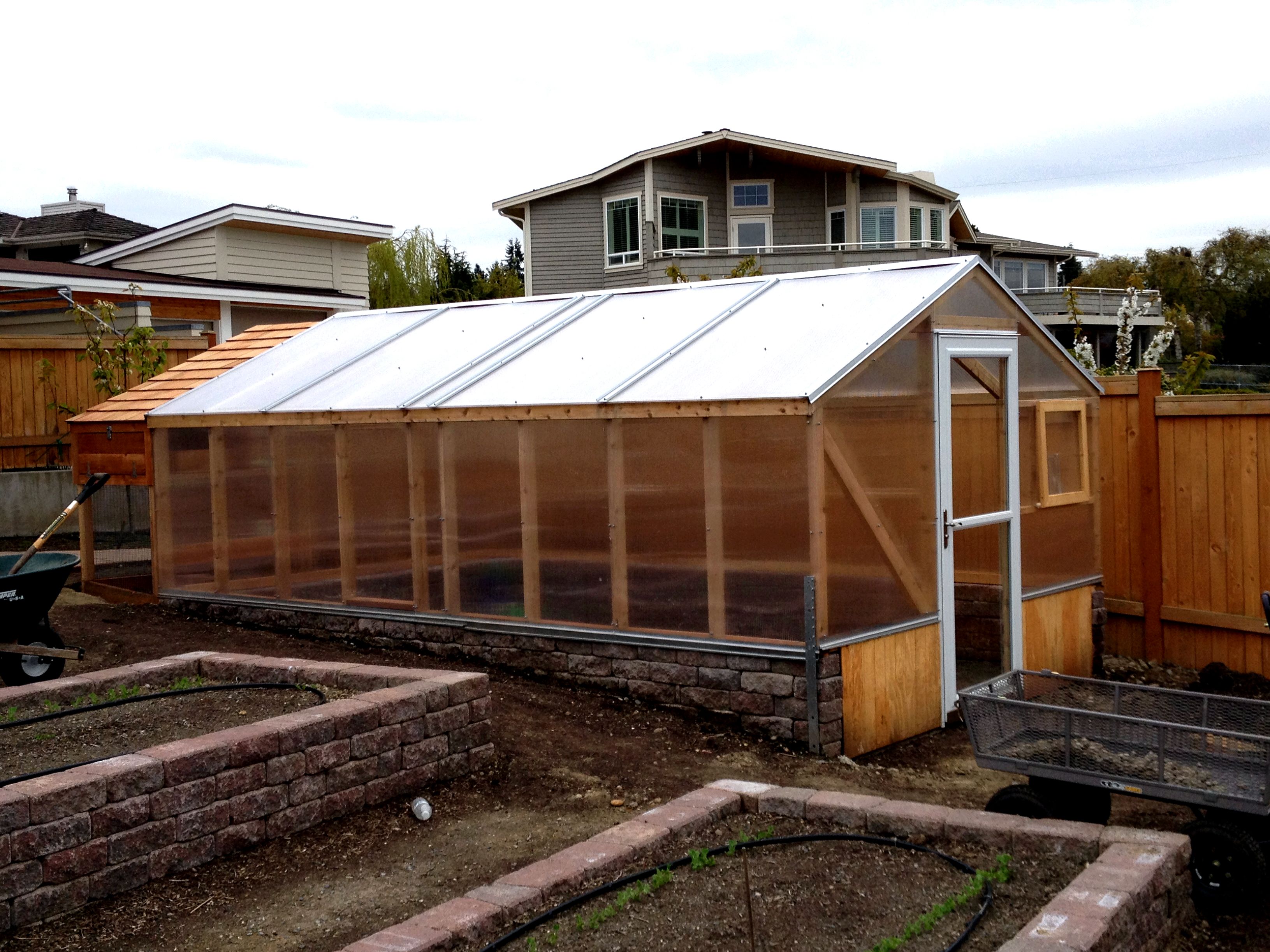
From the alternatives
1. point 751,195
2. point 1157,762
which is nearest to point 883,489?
point 1157,762

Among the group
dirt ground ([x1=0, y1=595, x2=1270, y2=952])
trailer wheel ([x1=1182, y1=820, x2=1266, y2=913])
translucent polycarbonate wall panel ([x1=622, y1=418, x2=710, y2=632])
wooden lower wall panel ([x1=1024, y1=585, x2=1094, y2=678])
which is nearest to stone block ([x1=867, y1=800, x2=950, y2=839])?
dirt ground ([x1=0, y1=595, x2=1270, y2=952])

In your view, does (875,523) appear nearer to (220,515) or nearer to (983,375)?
(983,375)

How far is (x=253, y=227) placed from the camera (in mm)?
23828

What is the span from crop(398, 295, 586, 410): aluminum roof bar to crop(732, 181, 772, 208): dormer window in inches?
688

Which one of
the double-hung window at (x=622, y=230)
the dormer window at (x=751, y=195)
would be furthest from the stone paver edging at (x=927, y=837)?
the dormer window at (x=751, y=195)

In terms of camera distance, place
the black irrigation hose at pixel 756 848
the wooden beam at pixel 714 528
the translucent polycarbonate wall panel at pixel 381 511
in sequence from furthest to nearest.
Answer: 1. the translucent polycarbonate wall panel at pixel 381 511
2. the wooden beam at pixel 714 528
3. the black irrigation hose at pixel 756 848

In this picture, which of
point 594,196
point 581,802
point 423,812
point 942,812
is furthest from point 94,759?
point 594,196

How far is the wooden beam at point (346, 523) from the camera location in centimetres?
988

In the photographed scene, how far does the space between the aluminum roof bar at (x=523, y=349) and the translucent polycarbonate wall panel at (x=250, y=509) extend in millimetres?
1998

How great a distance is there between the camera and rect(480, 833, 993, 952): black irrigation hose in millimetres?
4211

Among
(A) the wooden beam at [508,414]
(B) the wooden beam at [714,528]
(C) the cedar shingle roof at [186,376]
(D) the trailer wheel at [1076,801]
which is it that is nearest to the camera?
(D) the trailer wheel at [1076,801]

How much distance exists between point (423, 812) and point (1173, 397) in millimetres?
6885

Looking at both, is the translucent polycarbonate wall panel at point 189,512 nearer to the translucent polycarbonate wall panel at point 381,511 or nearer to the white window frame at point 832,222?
the translucent polycarbonate wall panel at point 381,511

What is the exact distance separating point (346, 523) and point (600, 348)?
2.54 metres
